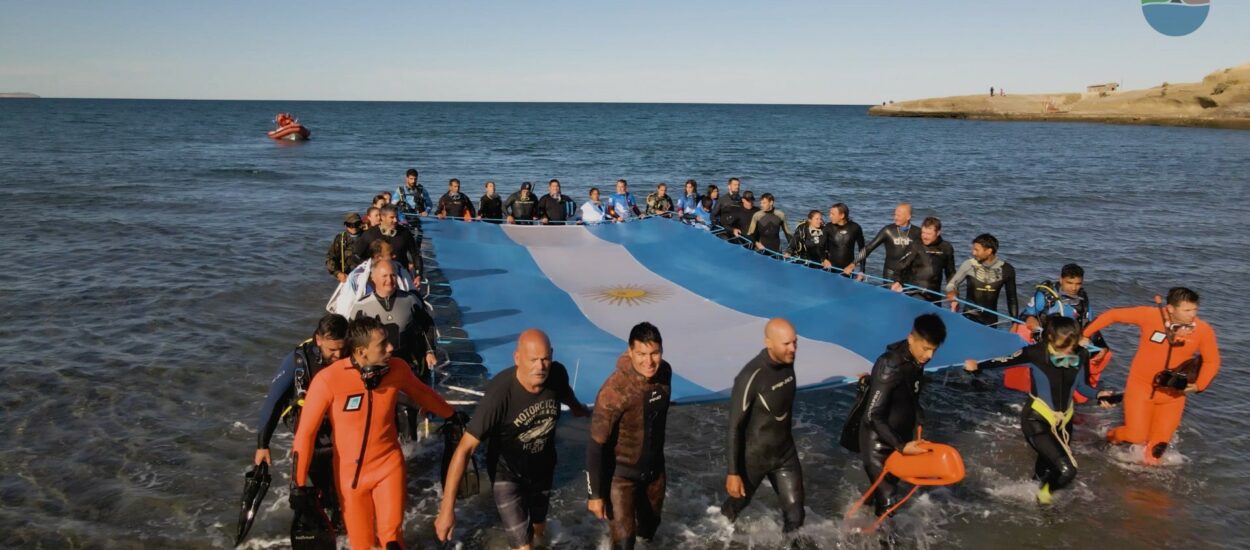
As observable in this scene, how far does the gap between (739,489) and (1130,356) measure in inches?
411

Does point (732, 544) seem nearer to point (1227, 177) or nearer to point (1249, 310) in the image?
point (1249, 310)

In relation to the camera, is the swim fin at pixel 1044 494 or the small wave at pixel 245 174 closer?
the swim fin at pixel 1044 494

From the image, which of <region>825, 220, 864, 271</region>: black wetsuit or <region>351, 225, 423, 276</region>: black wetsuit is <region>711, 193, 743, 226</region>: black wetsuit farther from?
<region>351, 225, 423, 276</region>: black wetsuit

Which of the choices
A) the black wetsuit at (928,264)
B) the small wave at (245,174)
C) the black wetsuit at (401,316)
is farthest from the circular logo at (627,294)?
the small wave at (245,174)

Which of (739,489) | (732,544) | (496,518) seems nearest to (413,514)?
(496,518)

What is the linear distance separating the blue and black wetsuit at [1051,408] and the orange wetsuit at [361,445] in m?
5.52

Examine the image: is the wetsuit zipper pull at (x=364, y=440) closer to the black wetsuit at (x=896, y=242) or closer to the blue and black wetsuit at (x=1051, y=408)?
the blue and black wetsuit at (x=1051, y=408)

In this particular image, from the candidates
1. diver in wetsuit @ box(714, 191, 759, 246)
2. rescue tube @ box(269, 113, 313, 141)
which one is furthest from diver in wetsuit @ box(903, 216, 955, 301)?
rescue tube @ box(269, 113, 313, 141)

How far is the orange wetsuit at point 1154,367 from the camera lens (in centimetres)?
743

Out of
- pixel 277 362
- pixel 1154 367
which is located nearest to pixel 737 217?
pixel 1154 367

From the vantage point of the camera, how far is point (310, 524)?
551 centimetres

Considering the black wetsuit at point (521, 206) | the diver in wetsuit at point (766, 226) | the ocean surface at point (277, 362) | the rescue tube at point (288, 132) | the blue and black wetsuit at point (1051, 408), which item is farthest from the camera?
the rescue tube at point (288, 132)

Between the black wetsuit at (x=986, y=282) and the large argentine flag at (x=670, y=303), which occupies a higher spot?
the black wetsuit at (x=986, y=282)

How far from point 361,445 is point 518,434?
3.49 ft
